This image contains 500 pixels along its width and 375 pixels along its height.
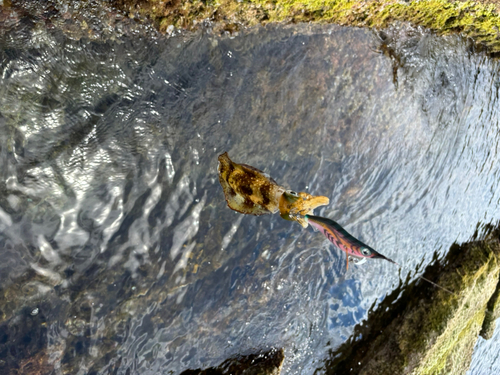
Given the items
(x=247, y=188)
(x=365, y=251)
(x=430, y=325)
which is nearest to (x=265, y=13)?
(x=247, y=188)

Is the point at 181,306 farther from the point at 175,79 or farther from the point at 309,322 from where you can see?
the point at 175,79

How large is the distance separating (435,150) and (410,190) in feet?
2.76

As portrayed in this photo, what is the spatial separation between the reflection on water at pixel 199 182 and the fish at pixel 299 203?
3.78ft

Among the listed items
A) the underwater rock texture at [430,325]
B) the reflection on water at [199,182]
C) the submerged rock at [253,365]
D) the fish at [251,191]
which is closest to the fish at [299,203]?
the fish at [251,191]

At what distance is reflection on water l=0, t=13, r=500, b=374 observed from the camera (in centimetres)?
316

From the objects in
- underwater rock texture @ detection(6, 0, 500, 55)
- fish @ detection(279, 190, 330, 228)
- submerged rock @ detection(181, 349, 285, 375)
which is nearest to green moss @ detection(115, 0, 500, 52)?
underwater rock texture @ detection(6, 0, 500, 55)

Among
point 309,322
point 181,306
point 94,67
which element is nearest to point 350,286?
point 309,322

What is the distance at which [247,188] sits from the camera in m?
3.66

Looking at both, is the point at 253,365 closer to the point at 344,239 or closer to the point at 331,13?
the point at 344,239

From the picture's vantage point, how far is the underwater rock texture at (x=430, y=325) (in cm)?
520

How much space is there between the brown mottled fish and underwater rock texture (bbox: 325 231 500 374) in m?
2.84

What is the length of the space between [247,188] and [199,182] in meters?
0.60

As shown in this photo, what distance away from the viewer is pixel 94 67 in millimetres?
3154

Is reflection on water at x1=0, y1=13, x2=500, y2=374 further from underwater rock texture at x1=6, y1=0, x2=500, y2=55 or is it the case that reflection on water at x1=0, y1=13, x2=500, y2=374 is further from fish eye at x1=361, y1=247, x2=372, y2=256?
fish eye at x1=361, y1=247, x2=372, y2=256
